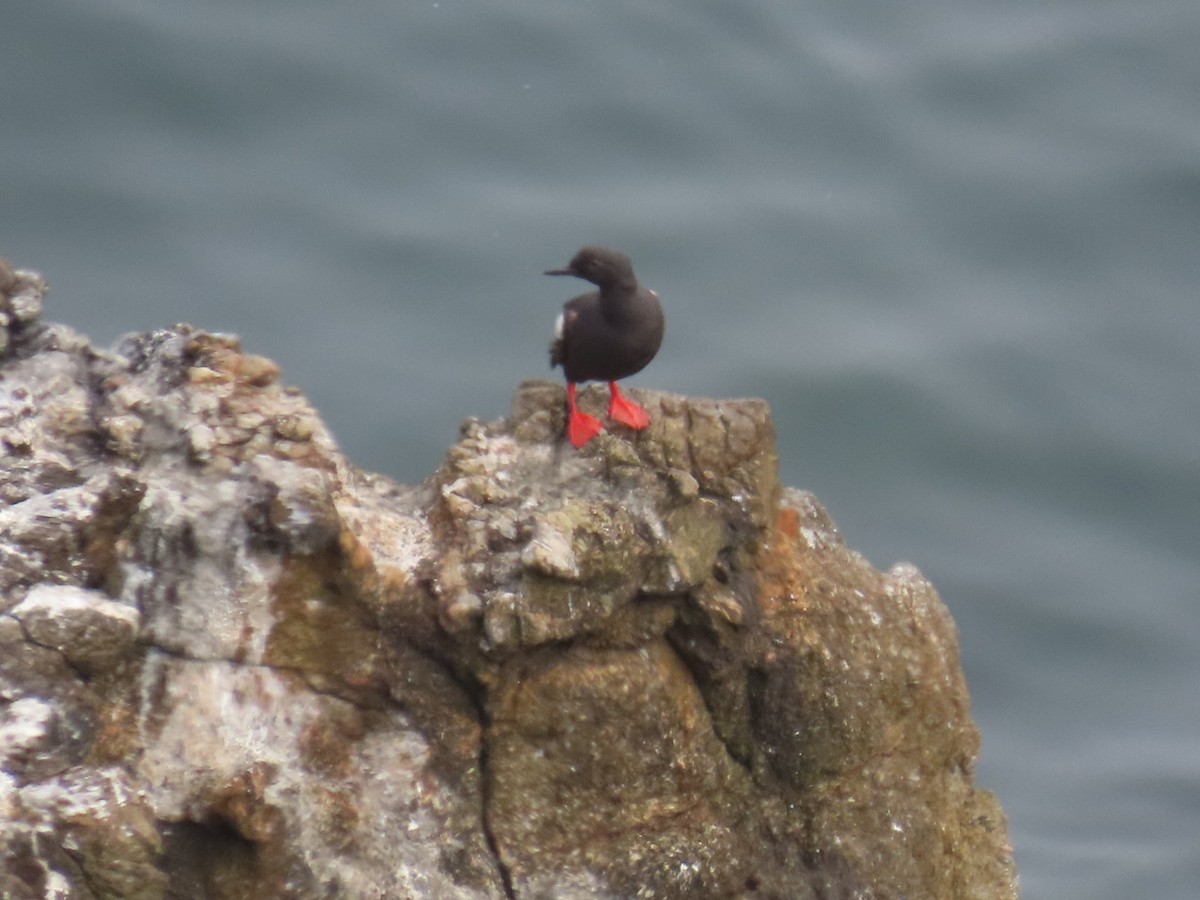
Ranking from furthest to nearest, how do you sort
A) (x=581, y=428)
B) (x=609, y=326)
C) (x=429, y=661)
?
1. (x=609, y=326)
2. (x=581, y=428)
3. (x=429, y=661)

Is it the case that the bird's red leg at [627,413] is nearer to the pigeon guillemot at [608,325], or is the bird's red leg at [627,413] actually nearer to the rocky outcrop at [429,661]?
the rocky outcrop at [429,661]

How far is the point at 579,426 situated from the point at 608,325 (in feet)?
3.10

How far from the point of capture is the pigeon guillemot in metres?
5.68

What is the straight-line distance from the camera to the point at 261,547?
13.6 feet

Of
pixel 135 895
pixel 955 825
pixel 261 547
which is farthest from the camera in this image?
pixel 955 825

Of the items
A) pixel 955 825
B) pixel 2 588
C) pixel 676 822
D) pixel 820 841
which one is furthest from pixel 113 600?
pixel 955 825

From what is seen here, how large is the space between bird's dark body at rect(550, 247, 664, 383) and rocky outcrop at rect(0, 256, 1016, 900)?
619 millimetres

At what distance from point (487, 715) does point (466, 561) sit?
0.44 metres

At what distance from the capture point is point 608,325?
5730mm

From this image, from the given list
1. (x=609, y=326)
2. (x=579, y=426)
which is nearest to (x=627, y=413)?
(x=579, y=426)

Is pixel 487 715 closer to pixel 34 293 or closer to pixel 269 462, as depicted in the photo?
pixel 269 462

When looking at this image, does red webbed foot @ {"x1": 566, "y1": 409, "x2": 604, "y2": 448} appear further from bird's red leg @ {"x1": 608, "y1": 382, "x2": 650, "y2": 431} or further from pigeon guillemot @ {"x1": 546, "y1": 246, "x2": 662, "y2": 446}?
pigeon guillemot @ {"x1": 546, "y1": 246, "x2": 662, "y2": 446}

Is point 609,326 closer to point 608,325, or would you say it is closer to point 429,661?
point 608,325

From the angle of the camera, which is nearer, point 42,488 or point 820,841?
point 42,488
